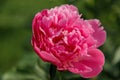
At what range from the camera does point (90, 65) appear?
1.00 metres

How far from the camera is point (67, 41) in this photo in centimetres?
98

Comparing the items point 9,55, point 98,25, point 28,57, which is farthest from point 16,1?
point 98,25

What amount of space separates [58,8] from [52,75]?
143 millimetres

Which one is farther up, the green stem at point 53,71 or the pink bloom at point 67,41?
the pink bloom at point 67,41

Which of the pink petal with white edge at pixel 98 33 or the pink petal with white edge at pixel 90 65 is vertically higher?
the pink petal with white edge at pixel 98 33

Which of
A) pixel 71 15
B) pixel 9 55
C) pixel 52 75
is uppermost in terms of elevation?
pixel 71 15

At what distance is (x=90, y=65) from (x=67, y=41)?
72 mm

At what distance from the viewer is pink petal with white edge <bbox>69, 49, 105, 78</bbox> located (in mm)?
980

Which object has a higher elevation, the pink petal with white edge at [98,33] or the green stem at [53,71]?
the pink petal with white edge at [98,33]

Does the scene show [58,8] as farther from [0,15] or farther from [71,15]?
[0,15]

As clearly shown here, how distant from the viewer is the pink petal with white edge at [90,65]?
0.98 meters

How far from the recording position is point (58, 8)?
1.00 m

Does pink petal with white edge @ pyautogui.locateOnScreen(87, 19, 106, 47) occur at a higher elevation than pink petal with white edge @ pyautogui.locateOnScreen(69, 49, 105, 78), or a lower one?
higher

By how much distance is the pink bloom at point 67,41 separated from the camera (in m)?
0.96
